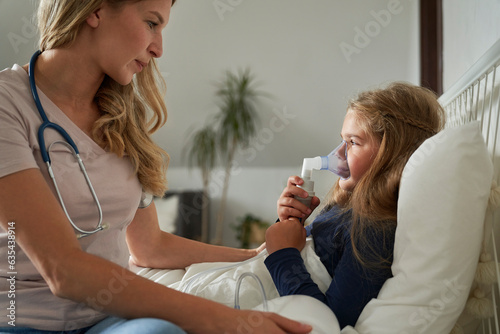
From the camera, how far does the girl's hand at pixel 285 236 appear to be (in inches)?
44.3

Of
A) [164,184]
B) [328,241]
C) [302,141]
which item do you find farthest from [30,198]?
[302,141]

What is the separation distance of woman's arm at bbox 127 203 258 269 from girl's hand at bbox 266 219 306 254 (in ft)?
0.97

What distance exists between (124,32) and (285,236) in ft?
2.05

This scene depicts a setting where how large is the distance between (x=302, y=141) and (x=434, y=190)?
11.7 feet

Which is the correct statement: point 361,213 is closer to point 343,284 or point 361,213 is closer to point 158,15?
point 343,284

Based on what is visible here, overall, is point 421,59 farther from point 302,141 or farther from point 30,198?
point 30,198

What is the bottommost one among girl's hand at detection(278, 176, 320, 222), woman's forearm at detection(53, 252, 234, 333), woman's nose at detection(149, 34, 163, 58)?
woman's forearm at detection(53, 252, 234, 333)

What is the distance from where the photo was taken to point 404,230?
3.10ft

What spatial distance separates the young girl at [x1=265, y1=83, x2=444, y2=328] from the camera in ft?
3.24

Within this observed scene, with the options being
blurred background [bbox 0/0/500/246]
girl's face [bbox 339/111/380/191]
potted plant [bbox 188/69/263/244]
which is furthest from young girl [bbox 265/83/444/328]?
potted plant [bbox 188/69/263/244]

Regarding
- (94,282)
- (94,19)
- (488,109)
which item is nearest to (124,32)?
(94,19)

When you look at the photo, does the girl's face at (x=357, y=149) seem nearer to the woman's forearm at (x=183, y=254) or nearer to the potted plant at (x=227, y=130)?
the woman's forearm at (x=183, y=254)

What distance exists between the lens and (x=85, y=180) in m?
0.99

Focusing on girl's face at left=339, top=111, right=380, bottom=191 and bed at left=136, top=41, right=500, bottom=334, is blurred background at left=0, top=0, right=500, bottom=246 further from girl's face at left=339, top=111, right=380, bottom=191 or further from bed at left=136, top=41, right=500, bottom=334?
bed at left=136, top=41, right=500, bottom=334
